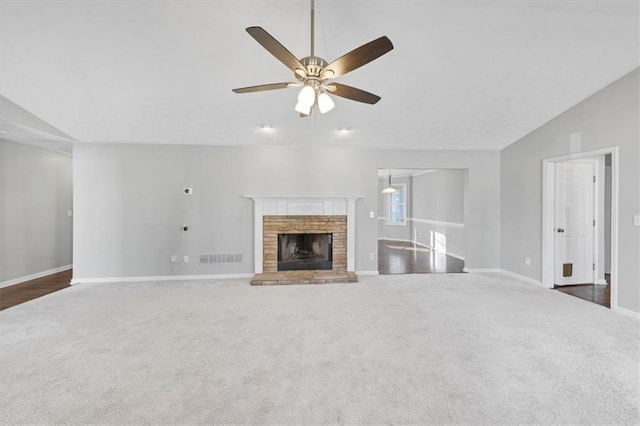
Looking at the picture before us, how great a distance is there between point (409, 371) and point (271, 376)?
3.59ft

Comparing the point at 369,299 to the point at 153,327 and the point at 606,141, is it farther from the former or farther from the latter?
the point at 606,141

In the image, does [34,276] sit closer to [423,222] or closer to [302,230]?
[302,230]

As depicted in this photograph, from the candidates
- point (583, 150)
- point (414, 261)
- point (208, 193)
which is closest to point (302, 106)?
point (208, 193)

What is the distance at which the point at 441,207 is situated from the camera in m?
7.87

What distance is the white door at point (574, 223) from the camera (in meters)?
4.60

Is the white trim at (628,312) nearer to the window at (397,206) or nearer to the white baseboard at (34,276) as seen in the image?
the window at (397,206)

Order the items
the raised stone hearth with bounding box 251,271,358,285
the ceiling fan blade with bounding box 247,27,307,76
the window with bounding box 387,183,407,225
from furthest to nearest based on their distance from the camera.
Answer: the window with bounding box 387,183,407,225 < the raised stone hearth with bounding box 251,271,358,285 < the ceiling fan blade with bounding box 247,27,307,76

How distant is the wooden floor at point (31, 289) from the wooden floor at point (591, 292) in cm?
809

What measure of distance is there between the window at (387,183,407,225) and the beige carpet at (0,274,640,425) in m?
6.15

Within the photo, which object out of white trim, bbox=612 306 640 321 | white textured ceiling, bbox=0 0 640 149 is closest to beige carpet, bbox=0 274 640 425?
white trim, bbox=612 306 640 321

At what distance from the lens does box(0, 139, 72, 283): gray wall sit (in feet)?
16.1

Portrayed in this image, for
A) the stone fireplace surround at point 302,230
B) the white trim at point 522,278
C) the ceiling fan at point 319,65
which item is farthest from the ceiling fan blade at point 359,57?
the white trim at point 522,278

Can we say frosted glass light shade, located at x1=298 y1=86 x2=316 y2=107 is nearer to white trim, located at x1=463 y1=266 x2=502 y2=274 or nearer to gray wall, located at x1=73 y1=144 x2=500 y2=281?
gray wall, located at x1=73 y1=144 x2=500 y2=281

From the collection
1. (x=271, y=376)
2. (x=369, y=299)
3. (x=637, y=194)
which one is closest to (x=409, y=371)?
(x=271, y=376)
